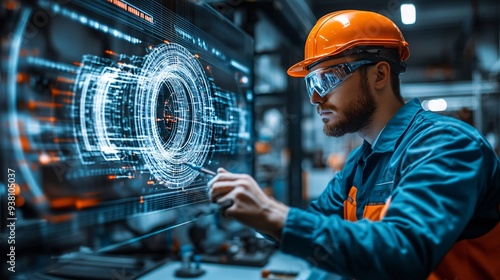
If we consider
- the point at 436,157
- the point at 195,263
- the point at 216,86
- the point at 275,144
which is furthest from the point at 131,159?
the point at 275,144

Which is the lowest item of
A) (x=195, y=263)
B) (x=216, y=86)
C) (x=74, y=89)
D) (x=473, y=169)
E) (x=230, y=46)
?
(x=195, y=263)

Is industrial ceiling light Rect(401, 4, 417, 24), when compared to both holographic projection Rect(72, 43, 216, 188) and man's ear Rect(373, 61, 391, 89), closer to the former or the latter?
man's ear Rect(373, 61, 391, 89)

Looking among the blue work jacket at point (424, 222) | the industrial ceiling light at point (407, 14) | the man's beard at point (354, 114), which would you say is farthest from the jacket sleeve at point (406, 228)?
the industrial ceiling light at point (407, 14)

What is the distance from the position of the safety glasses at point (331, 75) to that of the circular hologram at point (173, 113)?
0.38 metres

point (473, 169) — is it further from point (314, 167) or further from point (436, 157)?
point (314, 167)

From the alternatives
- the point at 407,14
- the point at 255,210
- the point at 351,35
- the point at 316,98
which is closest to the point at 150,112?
the point at 255,210

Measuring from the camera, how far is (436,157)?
3.31ft

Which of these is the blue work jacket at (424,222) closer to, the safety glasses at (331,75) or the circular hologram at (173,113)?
the safety glasses at (331,75)

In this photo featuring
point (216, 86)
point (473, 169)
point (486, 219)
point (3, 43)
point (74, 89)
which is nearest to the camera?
point (3, 43)

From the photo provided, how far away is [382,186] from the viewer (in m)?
1.30

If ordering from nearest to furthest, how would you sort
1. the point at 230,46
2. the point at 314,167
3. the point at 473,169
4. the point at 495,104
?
1. the point at 473,169
2. the point at 230,46
3. the point at 495,104
4. the point at 314,167

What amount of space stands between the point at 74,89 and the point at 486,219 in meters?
1.15

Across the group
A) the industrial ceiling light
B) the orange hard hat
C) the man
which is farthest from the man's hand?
the industrial ceiling light

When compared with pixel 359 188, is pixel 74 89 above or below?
above
